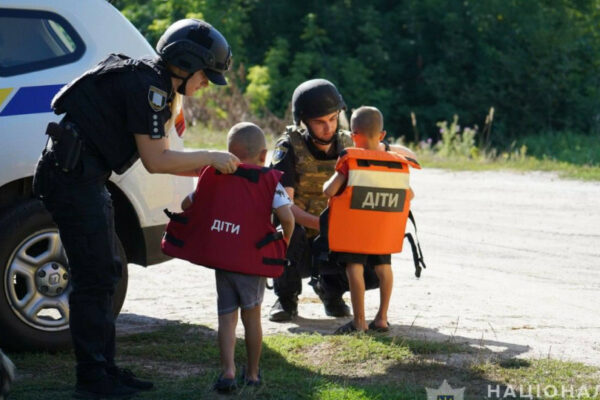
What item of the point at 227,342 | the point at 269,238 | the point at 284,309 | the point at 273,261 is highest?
the point at 269,238

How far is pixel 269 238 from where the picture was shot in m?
5.29

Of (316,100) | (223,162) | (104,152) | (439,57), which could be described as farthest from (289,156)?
(439,57)

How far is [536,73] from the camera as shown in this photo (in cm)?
3509

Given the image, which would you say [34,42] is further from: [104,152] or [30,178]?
[104,152]

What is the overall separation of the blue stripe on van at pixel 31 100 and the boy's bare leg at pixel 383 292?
2.15 meters

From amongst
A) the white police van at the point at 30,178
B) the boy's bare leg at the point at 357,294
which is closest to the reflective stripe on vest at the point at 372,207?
the boy's bare leg at the point at 357,294

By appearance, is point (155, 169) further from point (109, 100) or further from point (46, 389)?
point (46, 389)

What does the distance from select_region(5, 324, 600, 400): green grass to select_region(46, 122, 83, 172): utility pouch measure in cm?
106

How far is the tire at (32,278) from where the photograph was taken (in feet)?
19.8

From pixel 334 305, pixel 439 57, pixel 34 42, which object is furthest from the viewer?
pixel 439 57

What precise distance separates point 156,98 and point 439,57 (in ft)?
108

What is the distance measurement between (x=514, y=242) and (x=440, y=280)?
88.3 inches

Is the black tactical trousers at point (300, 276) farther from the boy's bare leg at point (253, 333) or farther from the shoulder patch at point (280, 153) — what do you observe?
the boy's bare leg at point (253, 333)

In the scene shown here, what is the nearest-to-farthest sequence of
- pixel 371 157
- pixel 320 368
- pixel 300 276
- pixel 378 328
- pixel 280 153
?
pixel 320 368 → pixel 371 157 → pixel 378 328 → pixel 280 153 → pixel 300 276
